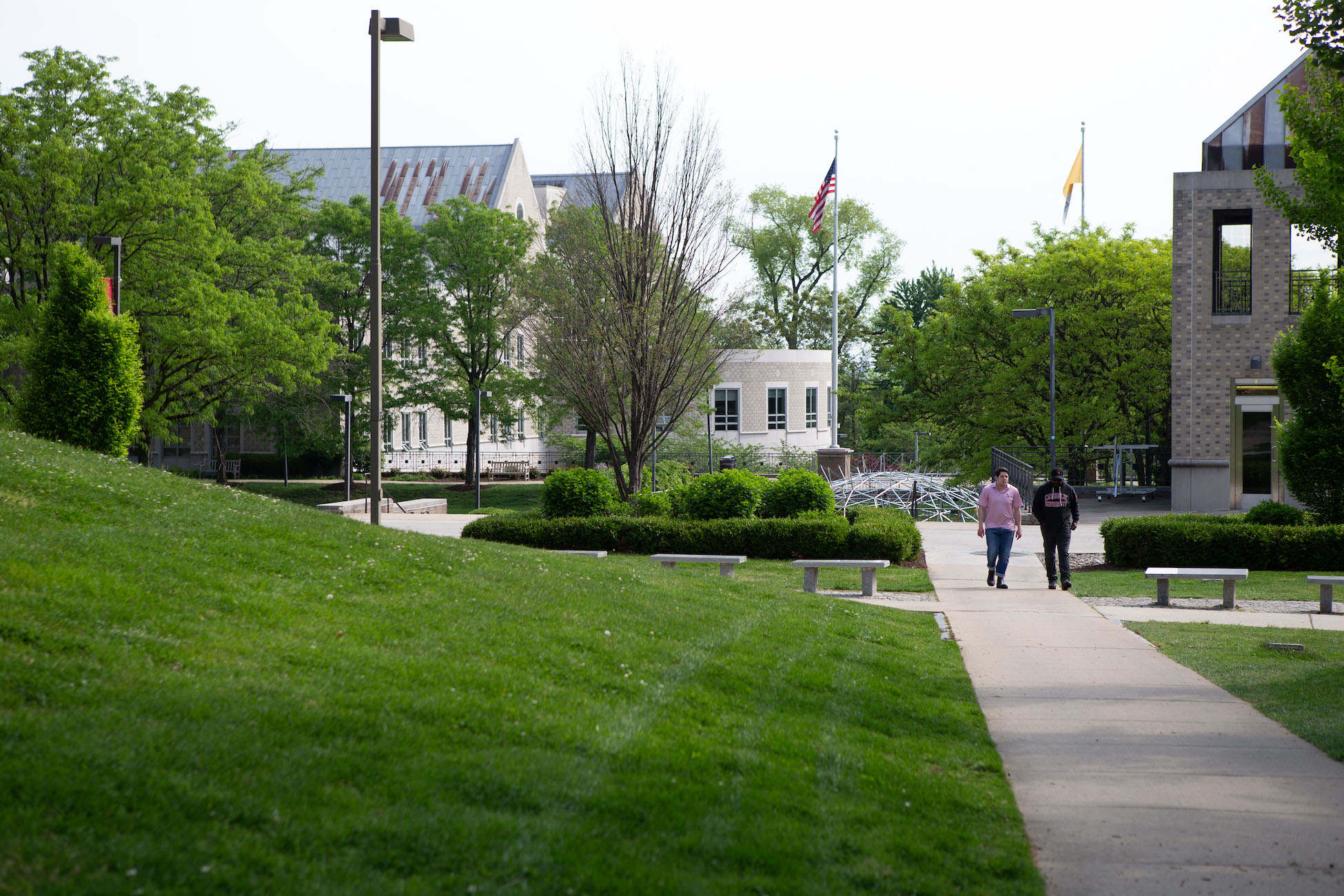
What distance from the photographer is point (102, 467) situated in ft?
36.3

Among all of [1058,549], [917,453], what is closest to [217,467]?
[917,453]

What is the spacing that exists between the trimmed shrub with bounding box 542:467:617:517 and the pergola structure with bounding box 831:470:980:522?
10860 millimetres

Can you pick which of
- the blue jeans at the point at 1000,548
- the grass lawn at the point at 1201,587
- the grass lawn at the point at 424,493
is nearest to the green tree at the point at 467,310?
the grass lawn at the point at 424,493

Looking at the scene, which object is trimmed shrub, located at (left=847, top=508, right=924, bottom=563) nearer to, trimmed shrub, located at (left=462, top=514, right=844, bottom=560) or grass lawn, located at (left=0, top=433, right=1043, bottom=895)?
trimmed shrub, located at (left=462, top=514, right=844, bottom=560)

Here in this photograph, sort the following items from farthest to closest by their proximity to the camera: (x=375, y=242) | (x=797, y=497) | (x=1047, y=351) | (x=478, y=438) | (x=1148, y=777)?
(x=478, y=438), (x=1047, y=351), (x=797, y=497), (x=375, y=242), (x=1148, y=777)

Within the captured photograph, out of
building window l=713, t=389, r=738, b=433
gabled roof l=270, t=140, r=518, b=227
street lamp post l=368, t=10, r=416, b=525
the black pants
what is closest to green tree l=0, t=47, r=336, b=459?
street lamp post l=368, t=10, r=416, b=525

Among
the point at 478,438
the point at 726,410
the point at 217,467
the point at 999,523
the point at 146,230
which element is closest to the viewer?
the point at 999,523

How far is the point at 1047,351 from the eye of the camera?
34031mm

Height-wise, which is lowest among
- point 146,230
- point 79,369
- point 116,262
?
point 79,369

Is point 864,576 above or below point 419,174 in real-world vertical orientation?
below

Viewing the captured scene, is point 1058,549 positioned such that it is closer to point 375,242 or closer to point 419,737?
point 375,242

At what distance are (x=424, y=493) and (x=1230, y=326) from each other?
28390 mm

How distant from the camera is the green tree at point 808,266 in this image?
231 ft

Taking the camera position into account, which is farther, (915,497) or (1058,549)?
(915,497)
